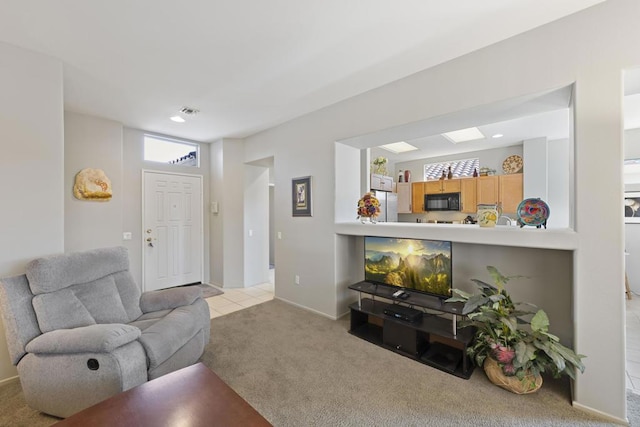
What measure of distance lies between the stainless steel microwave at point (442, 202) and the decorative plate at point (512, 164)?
3.16ft

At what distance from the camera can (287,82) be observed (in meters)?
2.79

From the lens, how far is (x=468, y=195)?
17.0 feet

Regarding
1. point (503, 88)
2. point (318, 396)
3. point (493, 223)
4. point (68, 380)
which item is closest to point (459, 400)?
point (318, 396)

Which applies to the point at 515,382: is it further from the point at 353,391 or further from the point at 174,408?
the point at 174,408

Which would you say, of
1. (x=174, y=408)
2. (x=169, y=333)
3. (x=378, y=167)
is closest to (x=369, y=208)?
(x=378, y=167)

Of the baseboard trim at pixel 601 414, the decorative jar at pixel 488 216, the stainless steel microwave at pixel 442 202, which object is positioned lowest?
the baseboard trim at pixel 601 414

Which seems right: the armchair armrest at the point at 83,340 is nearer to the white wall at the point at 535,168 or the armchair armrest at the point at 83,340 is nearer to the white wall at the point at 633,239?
the white wall at the point at 535,168

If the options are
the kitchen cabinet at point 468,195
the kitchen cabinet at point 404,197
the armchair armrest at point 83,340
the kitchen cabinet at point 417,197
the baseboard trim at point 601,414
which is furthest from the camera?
the kitchen cabinet at point 404,197

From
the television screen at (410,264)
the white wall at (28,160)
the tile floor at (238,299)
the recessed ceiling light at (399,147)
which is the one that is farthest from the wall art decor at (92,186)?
the recessed ceiling light at (399,147)

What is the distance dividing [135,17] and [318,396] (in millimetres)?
3018

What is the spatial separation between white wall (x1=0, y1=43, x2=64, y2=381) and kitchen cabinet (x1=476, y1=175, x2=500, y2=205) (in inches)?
235

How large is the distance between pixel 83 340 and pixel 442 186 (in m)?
5.74

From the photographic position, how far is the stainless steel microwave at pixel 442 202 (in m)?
5.30

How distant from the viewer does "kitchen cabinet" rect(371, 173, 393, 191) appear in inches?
189
